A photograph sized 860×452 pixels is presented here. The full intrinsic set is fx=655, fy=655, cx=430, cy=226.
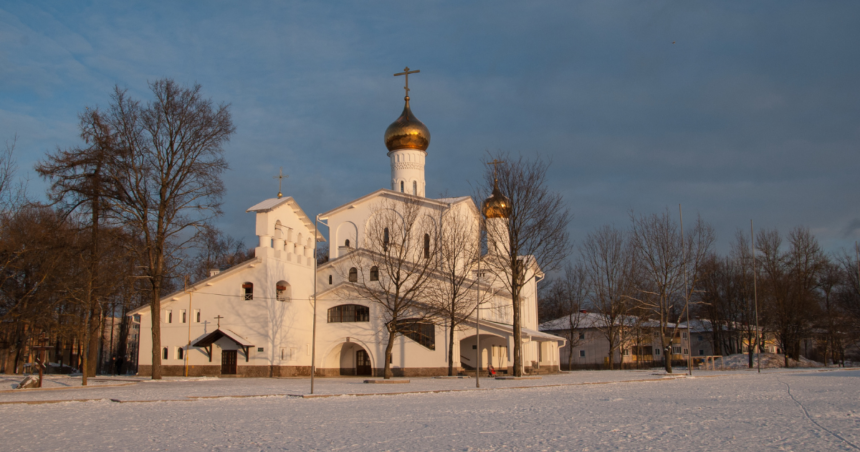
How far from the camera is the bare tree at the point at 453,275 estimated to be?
112 feet

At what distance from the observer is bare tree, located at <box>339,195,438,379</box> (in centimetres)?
3259

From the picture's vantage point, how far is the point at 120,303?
47.9 meters

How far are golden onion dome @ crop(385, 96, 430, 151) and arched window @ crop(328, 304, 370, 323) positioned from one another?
12238mm

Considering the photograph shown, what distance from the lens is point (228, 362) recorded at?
3481 cm

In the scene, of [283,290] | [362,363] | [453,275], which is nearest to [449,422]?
[453,275]

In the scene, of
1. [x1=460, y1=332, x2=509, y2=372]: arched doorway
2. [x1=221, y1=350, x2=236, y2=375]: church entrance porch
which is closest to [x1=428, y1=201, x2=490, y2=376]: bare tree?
[x1=460, y1=332, x2=509, y2=372]: arched doorway

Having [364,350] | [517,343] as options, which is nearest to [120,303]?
[364,350]

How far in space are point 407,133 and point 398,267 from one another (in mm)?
13453

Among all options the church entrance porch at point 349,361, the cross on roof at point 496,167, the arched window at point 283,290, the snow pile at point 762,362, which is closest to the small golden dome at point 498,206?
the cross on roof at point 496,167

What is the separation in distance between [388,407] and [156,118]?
17894 mm

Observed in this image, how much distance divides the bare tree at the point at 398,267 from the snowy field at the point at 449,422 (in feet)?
41.8

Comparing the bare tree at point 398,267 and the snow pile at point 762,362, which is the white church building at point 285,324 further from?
the snow pile at point 762,362

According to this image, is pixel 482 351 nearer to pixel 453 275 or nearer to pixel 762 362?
pixel 453 275

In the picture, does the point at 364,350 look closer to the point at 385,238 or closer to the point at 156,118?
the point at 385,238
